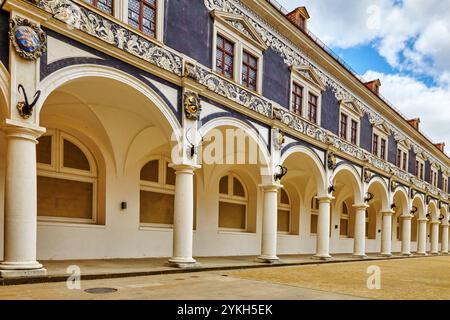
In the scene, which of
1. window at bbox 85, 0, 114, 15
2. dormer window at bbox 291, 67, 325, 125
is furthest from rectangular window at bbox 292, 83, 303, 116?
window at bbox 85, 0, 114, 15

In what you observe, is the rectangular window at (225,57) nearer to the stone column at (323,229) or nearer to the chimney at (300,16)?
the chimney at (300,16)

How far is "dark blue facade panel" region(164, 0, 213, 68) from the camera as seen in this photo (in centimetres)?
1117

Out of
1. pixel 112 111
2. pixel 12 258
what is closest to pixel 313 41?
pixel 112 111

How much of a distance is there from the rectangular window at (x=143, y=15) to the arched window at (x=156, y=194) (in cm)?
601

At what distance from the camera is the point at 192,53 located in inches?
464

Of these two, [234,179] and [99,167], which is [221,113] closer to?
[99,167]

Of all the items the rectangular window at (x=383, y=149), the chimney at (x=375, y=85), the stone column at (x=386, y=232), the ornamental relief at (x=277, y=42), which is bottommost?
the stone column at (x=386, y=232)

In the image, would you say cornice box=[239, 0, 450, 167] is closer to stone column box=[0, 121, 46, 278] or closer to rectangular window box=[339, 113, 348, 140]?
rectangular window box=[339, 113, 348, 140]

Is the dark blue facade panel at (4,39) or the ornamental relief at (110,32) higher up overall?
the ornamental relief at (110,32)

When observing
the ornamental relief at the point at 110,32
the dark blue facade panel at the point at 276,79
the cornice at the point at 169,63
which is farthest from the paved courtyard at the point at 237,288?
the dark blue facade panel at the point at 276,79

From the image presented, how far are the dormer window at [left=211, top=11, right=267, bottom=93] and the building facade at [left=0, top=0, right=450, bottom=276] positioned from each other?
5cm

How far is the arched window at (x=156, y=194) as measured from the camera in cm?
1517

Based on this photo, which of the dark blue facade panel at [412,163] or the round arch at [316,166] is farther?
the dark blue facade panel at [412,163]

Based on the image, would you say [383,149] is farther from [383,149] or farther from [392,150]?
[392,150]
